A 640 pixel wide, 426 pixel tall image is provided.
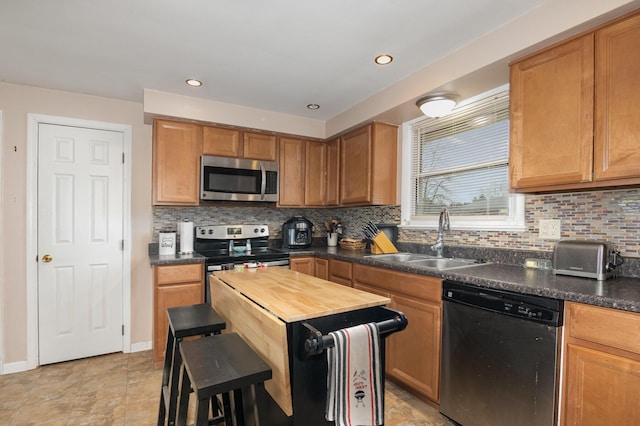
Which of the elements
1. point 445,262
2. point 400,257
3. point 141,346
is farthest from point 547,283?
point 141,346

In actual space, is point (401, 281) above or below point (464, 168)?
below

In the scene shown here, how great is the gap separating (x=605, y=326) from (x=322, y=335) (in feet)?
3.81

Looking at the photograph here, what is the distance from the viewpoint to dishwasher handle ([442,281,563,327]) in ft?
4.84

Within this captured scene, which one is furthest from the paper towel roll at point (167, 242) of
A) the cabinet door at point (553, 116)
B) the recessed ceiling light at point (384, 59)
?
the cabinet door at point (553, 116)

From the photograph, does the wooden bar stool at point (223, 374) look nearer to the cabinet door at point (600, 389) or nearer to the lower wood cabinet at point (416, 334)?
the lower wood cabinet at point (416, 334)

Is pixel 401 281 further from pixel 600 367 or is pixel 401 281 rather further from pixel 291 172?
pixel 291 172

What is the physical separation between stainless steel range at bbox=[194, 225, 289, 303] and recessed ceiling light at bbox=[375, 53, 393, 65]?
1.93m

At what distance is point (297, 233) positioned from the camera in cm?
372

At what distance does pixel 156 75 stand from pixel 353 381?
262cm

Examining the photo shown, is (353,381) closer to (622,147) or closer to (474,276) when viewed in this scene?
(474,276)

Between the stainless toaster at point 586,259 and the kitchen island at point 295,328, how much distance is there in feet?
3.61

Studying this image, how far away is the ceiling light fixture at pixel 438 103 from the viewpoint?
246 centimetres

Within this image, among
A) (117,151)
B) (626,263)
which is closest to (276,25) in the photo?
(117,151)

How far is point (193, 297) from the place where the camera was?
9.42ft
